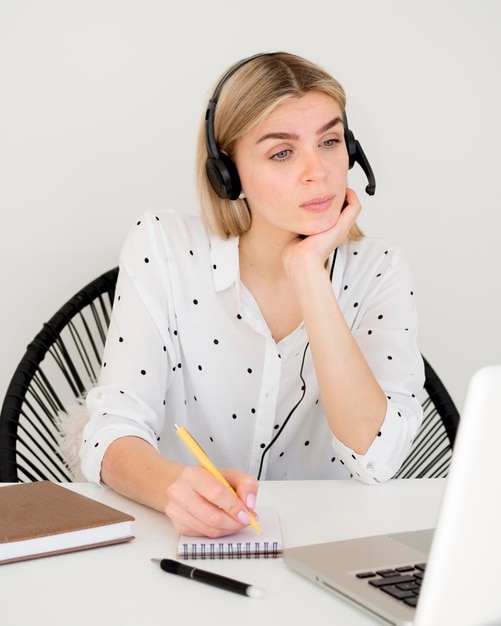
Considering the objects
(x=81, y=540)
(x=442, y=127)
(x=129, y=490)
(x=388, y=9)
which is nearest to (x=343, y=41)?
(x=388, y=9)

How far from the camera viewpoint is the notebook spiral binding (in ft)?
3.05

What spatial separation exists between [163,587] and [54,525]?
0.16 meters

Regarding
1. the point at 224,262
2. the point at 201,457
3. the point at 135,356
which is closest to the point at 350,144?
the point at 224,262

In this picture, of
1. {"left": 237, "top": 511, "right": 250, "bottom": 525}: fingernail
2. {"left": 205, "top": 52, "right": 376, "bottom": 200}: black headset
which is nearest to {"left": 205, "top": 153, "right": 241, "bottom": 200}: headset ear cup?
{"left": 205, "top": 52, "right": 376, "bottom": 200}: black headset

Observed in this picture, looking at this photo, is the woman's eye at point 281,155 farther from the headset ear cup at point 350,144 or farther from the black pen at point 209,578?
the black pen at point 209,578

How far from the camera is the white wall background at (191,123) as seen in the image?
6.48 feet

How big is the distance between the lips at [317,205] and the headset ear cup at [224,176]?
0.43 feet

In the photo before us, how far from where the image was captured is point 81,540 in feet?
3.07

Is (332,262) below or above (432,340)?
below

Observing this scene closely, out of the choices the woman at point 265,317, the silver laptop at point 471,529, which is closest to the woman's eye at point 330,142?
the woman at point 265,317

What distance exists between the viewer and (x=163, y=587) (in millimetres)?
844

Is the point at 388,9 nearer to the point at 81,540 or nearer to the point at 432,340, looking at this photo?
the point at 432,340

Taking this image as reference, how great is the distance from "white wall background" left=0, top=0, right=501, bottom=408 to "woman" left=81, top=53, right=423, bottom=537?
0.42 meters

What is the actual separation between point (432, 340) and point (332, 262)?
0.73 meters
